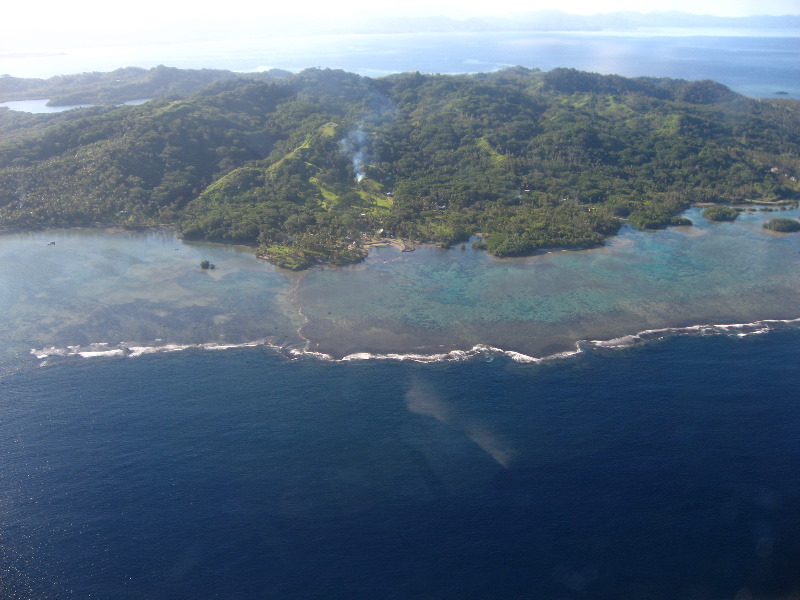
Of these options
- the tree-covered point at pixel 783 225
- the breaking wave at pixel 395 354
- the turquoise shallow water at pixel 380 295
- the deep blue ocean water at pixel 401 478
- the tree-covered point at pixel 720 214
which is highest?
the tree-covered point at pixel 720 214

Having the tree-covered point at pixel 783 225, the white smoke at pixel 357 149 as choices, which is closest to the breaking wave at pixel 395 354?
the tree-covered point at pixel 783 225

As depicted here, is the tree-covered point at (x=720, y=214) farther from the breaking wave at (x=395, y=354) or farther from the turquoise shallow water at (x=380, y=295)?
the breaking wave at (x=395, y=354)

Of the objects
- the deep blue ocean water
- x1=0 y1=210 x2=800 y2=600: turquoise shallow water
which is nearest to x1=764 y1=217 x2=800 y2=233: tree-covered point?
x1=0 y1=210 x2=800 y2=600: turquoise shallow water

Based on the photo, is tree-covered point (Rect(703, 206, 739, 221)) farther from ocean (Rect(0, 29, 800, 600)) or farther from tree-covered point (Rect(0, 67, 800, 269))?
ocean (Rect(0, 29, 800, 600))

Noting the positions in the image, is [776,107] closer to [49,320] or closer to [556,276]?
[556,276]

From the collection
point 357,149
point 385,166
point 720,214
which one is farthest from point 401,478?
Answer: point 357,149
